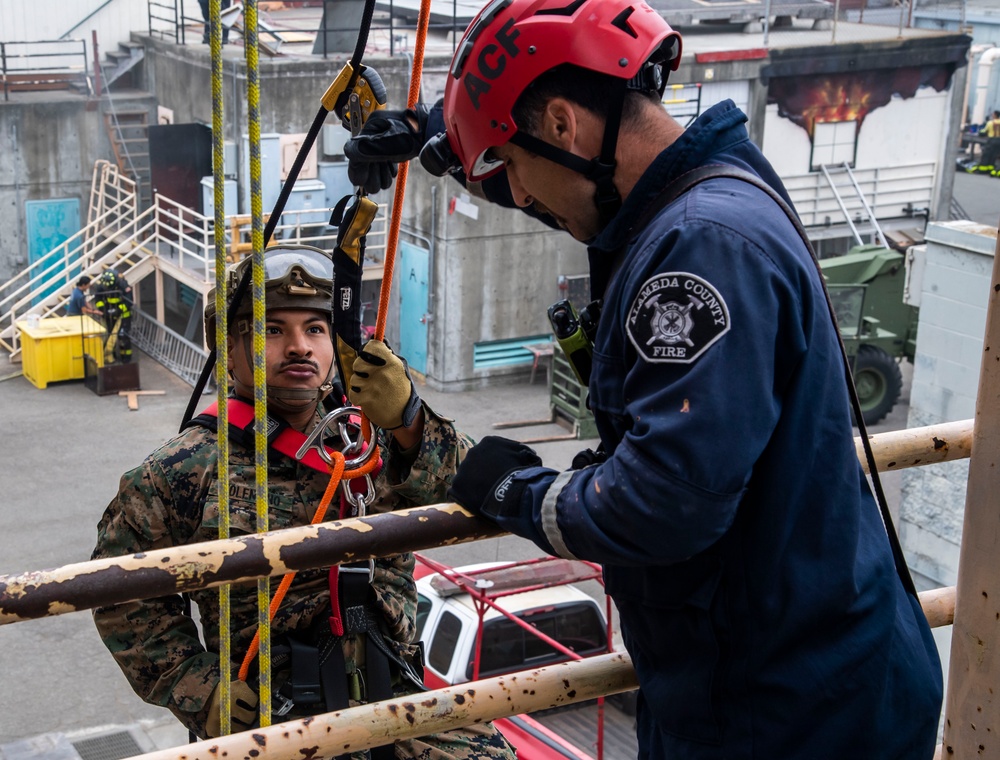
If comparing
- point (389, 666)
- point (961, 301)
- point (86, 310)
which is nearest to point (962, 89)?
point (961, 301)

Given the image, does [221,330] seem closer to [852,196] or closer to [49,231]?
[852,196]

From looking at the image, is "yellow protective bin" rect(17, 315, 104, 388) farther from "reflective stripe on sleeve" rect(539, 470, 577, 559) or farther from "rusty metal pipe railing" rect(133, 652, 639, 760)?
"reflective stripe on sleeve" rect(539, 470, 577, 559)

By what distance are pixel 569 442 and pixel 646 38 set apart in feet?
52.5

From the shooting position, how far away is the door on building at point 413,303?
65.9 ft

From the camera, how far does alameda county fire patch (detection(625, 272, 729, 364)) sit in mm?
1952

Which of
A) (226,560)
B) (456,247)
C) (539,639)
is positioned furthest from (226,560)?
(456,247)

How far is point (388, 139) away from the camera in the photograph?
290 cm

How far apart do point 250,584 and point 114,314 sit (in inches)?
678

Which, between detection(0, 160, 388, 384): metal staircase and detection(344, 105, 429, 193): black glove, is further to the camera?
detection(0, 160, 388, 384): metal staircase

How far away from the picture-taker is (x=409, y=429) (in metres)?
3.10

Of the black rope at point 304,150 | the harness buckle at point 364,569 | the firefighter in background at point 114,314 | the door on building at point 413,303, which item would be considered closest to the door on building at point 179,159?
the firefighter in background at point 114,314

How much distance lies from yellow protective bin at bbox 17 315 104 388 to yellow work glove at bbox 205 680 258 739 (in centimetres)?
1713

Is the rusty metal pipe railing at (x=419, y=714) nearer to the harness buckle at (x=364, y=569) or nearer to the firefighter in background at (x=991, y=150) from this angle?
the harness buckle at (x=364, y=569)

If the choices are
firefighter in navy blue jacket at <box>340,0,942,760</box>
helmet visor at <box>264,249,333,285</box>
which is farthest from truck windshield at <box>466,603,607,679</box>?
firefighter in navy blue jacket at <box>340,0,942,760</box>
